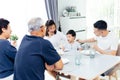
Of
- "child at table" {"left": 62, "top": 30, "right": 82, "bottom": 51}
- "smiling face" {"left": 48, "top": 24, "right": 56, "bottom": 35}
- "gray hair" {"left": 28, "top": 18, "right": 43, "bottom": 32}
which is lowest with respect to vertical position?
"child at table" {"left": 62, "top": 30, "right": 82, "bottom": 51}

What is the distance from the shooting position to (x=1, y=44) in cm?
194

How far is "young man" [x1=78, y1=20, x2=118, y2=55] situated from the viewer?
2724mm

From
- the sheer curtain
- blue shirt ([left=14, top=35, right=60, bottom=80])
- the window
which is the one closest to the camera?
blue shirt ([left=14, top=35, right=60, bottom=80])

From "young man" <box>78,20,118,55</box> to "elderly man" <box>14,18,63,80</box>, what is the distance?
119 centimetres

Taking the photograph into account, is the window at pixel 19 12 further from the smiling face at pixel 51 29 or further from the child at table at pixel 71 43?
the child at table at pixel 71 43

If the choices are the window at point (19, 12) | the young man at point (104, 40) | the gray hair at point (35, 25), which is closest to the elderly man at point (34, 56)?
the gray hair at point (35, 25)

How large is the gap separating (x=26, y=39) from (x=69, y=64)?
0.64 metres

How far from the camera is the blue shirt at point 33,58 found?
1.69 metres

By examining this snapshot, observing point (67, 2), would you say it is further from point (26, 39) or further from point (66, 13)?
point (26, 39)

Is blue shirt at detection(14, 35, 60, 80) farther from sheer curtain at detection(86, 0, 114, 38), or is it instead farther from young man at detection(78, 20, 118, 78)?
sheer curtain at detection(86, 0, 114, 38)

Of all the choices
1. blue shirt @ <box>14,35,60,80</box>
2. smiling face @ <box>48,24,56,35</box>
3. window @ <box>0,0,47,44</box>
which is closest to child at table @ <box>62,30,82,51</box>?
smiling face @ <box>48,24,56,35</box>

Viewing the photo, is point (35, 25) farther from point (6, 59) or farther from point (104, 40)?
point (104, 40)

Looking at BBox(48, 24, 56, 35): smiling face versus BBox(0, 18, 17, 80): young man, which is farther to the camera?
BBox(48, 24, 56, 35): smiling face

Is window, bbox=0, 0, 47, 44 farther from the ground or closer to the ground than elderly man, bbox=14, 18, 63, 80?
farther from the ground
